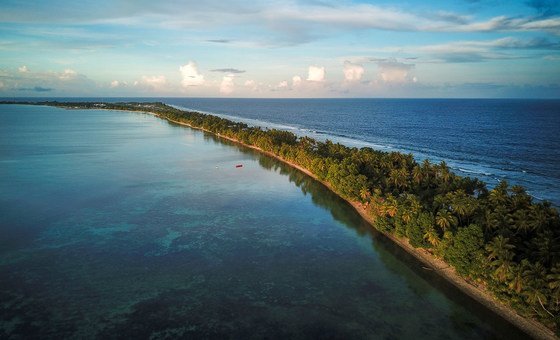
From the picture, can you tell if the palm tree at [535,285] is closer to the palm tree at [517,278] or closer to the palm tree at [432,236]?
the palm tree at [517,278]

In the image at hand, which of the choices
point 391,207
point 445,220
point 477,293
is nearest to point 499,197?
point 445,220

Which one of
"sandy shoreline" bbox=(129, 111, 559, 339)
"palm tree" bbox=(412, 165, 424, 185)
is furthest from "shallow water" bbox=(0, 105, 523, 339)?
"palm tree" bbox=(412, 165, 424, 185)

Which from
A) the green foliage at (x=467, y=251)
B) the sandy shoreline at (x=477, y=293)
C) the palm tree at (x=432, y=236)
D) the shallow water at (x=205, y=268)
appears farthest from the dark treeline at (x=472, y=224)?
the shallow water at (x=205, y=268)

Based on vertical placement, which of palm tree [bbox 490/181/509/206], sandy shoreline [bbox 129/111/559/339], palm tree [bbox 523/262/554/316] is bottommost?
sandy shoreline [bbox 129/111/559/339]

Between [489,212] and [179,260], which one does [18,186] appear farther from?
[489,212]

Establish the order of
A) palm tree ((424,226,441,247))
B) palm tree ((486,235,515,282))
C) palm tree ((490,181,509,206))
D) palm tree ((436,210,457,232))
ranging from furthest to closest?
palm tree ((490,181,509,206)) < palm tree ((436,210,457,232)) < palm tree ((424,226,441,247)) < palm tree ((486,235,515,282))

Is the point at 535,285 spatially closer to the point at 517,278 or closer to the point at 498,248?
the point at 517,278

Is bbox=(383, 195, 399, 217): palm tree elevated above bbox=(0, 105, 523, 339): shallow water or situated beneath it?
elevated above

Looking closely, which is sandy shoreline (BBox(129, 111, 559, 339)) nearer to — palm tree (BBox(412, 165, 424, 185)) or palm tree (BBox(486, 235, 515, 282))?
palm tree (BBox(486, 235, 515, 282))
